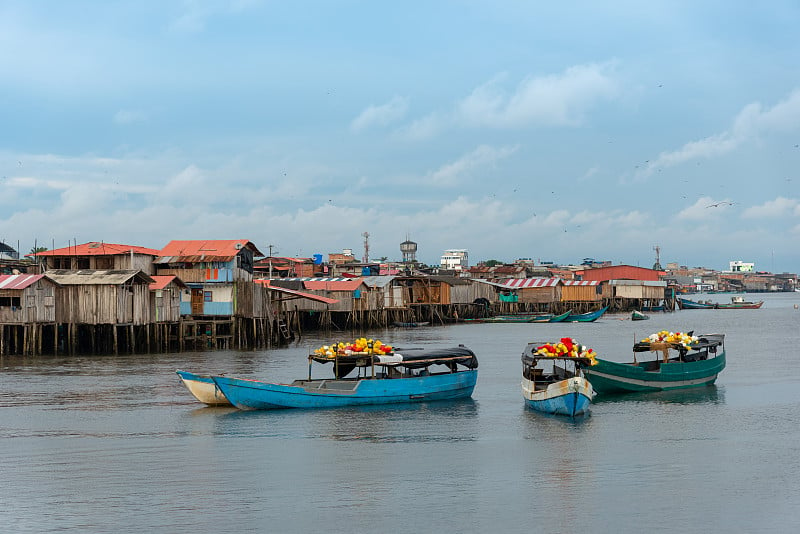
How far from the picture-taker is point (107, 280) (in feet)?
130

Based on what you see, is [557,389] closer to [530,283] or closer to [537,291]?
[537,291]

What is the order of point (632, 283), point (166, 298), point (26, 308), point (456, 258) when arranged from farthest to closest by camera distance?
point (456, 258), point (632, 283), point (166, 298), point (26, 308)

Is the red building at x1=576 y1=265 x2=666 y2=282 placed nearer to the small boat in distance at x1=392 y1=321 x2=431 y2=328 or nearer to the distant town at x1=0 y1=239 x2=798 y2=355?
the small boat in distance at x1=392 y1=321 x2=431 y2=328

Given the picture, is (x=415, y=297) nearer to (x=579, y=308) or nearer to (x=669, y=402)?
(x=579, y=308)

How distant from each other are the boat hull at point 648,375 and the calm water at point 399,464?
505 millimetres

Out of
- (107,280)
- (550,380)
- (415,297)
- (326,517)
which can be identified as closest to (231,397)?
(550,380)

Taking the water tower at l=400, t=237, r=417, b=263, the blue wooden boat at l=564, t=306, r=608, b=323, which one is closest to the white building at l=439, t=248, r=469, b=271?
the water tower at l=400, t=237, r=417, b=263

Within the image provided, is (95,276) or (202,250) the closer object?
(95,276)

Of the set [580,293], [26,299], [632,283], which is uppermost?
[632,283]

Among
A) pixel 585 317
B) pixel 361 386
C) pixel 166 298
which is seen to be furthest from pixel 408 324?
pixel 361 386

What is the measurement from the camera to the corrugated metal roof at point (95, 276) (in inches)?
1554

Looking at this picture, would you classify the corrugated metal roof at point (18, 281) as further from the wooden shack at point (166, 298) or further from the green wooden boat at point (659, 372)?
the green wooden boat at point (659, 372)

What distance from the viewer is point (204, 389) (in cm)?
2423

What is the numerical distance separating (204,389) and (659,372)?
1385cm
